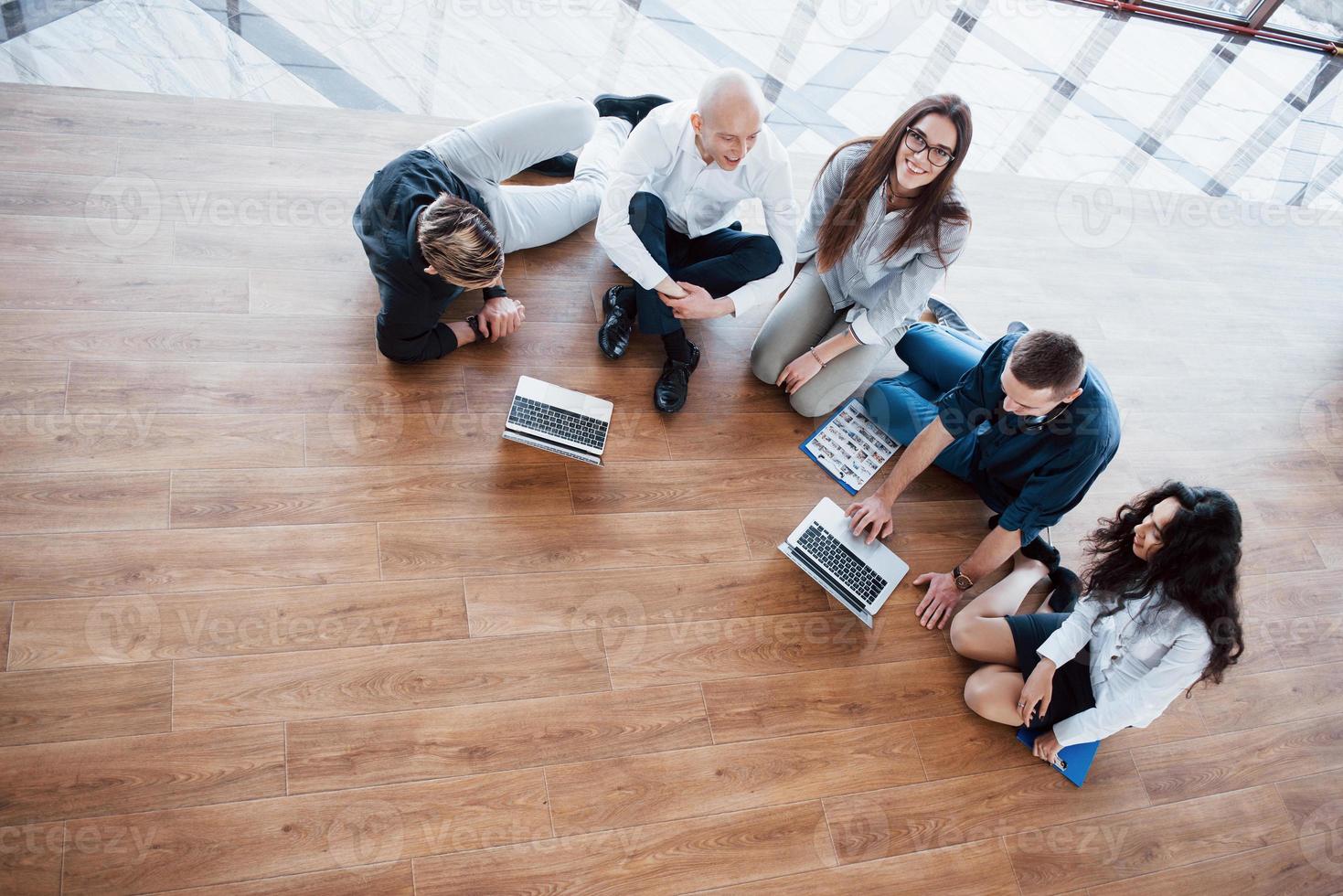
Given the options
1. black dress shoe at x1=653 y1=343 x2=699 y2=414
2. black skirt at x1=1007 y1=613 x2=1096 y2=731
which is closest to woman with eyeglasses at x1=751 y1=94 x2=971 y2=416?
black dress shoe at x1=653 y1=343 x2=699 y2=414

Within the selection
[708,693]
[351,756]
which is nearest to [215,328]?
[351,756]

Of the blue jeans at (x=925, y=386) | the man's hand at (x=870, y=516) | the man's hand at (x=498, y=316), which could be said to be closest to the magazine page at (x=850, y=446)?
the blue jeans at (x=925, y=386)

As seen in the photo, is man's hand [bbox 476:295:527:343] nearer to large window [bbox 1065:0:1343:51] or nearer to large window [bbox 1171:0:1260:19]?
large window [bbox 1065:0:1343:51]

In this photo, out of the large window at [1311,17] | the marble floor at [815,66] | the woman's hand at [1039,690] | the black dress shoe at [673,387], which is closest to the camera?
the woman's hand at [1039,690]

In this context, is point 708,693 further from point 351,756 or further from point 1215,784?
point 1215,784

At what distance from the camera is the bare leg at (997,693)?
210 cm

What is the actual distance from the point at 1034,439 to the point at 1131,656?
0.57m

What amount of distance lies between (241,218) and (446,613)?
1351 millimetres

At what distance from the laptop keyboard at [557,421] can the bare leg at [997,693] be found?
1.15 m

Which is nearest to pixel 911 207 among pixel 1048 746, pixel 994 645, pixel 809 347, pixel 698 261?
pixel 809 347

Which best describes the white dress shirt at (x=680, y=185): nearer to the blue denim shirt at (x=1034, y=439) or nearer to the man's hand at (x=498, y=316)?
the man's hand at (x=498, y=316)

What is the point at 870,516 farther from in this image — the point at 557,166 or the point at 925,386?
the point at 557,166

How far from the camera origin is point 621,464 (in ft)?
7.67

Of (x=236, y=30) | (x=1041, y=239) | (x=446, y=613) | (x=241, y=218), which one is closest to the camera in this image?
(x=446, y=613)
